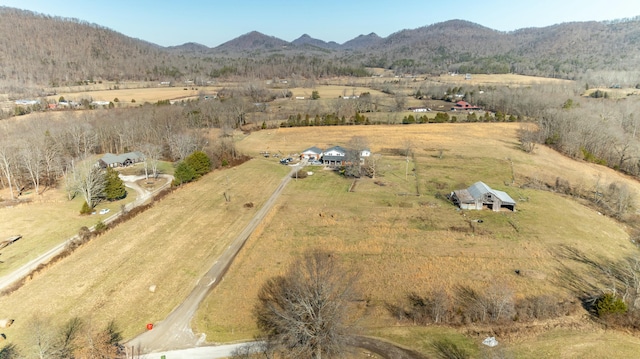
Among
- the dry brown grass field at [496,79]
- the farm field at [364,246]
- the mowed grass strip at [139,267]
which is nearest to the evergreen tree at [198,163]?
the farm field at [364,246]

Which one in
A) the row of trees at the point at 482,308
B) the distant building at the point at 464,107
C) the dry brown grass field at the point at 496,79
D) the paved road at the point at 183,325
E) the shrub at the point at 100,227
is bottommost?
the paved road at the point at 183,325

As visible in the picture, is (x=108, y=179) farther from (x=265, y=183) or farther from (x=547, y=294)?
(x=547, y=294)

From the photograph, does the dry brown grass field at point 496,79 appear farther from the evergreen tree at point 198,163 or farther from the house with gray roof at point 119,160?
the house with gray roof at point 119,160

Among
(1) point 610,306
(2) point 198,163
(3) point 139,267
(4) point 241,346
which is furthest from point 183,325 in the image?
(2) point 198,163

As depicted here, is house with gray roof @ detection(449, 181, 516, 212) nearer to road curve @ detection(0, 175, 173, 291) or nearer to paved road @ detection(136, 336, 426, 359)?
paved road @ detection(136, 336, 426, 359)

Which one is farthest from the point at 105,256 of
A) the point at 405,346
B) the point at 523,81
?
the point at 523,81

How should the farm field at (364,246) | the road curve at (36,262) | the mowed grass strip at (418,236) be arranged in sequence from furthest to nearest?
the road curve at (36,262)
the mowed grass strip at (418,236)
the farm field at (364,246)

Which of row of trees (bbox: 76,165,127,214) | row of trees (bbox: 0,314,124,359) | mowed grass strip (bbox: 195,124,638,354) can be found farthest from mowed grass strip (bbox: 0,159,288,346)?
row of trees (bbox: 76,165,127,214)
